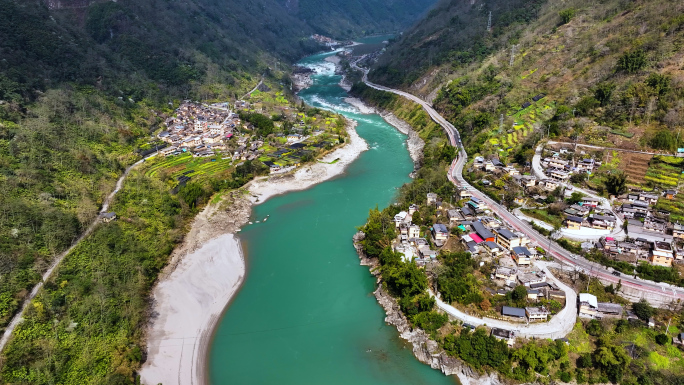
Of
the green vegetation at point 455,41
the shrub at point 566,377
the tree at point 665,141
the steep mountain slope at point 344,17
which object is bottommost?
the shrub at point 566,377

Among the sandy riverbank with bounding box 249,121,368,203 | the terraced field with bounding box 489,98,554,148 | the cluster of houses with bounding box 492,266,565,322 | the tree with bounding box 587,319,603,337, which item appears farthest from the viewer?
the terraced field with bounding box 489,98,554,148

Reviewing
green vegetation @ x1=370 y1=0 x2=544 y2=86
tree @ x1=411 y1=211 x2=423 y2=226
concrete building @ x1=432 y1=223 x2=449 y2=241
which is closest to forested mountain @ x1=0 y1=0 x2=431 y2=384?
tree @ x1=411 y1=211 x2=423 y2=226

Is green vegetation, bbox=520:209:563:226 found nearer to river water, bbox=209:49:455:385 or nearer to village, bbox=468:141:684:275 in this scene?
village, bbox=468:141:684:275

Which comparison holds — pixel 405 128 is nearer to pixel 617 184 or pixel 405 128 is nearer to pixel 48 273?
pixel 617 184

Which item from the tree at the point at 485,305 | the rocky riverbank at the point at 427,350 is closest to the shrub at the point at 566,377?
the rocky riverbank at the point at 427,350

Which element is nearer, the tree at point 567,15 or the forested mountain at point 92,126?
the forested mountain at point 92,126

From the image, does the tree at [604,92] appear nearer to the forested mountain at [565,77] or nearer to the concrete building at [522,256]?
the forested mountain at [565,77]

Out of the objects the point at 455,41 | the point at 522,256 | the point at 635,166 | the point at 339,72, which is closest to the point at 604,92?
the point at 635,166

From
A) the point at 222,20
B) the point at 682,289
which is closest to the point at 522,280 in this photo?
the point at 682,289
